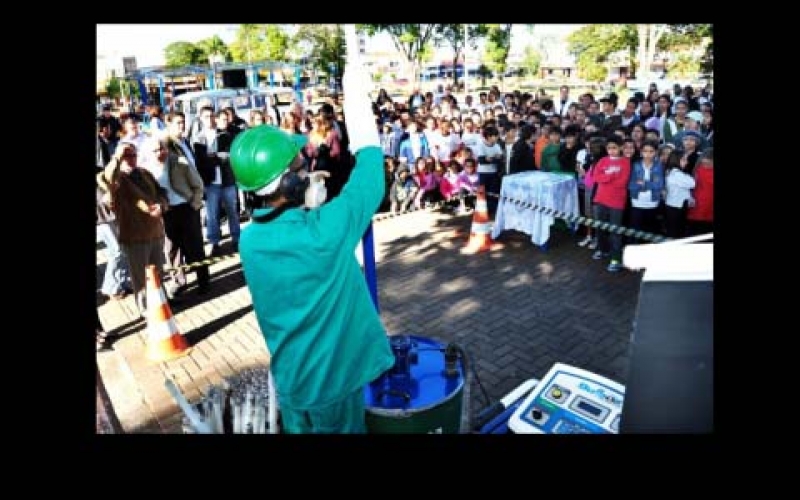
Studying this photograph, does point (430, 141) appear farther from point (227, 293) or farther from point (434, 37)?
point (434, 37)

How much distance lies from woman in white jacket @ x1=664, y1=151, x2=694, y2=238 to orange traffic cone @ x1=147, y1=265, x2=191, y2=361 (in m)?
5.98

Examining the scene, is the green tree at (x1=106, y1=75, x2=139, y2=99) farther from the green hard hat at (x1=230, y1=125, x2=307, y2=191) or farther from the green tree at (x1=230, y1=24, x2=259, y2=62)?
the green hard hat at (x1=230, y1=125, x2=307, y2=191)

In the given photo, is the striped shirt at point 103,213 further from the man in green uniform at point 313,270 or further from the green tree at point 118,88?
the green tree at point 118,88

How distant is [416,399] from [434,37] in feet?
128

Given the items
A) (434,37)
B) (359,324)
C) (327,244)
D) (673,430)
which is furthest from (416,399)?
(434,37)

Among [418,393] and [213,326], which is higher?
[418,393]

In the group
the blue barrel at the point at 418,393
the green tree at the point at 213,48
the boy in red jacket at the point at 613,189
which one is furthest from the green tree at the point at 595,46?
the green tree at the point at 213,48

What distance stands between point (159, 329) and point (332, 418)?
3765 millimetres

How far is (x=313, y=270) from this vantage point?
2.41 metres

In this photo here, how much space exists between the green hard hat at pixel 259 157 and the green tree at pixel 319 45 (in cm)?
4165

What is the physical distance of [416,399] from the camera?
317cm

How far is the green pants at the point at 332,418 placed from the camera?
2664 millimetres

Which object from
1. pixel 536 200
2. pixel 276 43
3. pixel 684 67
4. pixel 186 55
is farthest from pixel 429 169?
pixel 186 55

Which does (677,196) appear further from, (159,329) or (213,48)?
(213,48)
